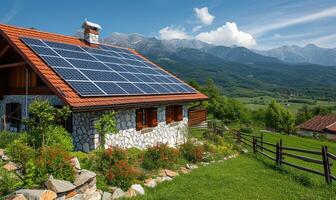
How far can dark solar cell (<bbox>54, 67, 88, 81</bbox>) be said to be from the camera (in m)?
13.7

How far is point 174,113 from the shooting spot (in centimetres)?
2078

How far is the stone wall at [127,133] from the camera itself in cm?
1362

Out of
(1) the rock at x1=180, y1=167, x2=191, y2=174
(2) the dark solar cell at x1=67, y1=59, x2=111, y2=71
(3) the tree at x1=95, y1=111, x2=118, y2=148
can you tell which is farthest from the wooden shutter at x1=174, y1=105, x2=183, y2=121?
(3) the tree at x1=95, y1=111, x2=118, y2=148

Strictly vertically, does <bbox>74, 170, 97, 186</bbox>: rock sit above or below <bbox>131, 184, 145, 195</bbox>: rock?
above

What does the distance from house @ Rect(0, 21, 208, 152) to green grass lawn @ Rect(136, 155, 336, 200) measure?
14.2 ft

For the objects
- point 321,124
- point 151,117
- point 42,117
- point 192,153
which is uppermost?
point 42,117

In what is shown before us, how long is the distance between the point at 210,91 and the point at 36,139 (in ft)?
128

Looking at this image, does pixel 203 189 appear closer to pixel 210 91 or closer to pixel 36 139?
pixel 36 139

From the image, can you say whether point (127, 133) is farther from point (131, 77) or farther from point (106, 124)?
point (131, 77)

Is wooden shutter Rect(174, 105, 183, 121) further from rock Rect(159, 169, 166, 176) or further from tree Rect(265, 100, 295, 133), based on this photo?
tree Rect(265, 100, 295, 133)

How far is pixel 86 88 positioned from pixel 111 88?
166 centimetres

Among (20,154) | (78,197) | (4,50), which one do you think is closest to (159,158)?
(78,197)

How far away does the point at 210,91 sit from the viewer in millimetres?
48719

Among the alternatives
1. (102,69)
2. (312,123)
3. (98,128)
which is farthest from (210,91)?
(312,123)
